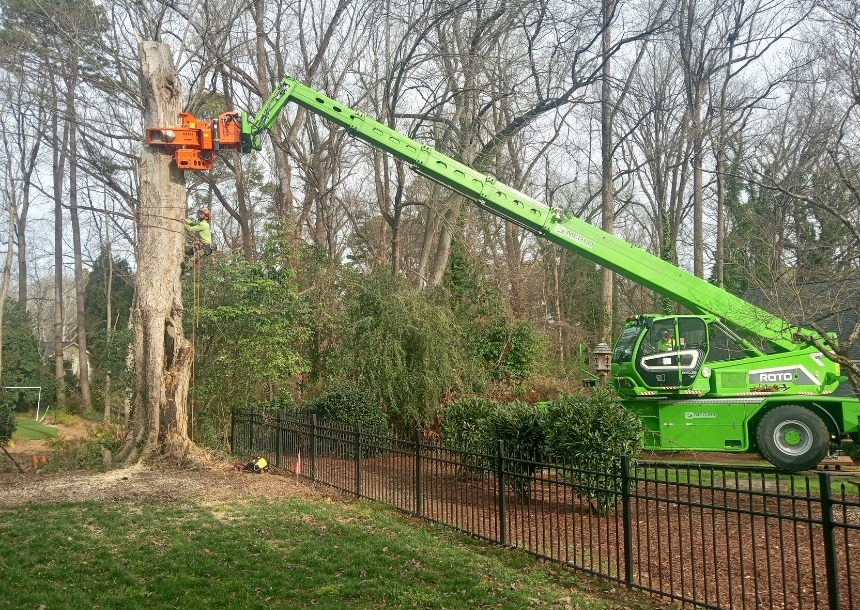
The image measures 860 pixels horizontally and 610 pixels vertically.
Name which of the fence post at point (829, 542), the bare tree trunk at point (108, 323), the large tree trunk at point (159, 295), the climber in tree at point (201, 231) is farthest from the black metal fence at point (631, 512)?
the bare tree trunk at point (108, 323)

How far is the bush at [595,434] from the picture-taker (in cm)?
900

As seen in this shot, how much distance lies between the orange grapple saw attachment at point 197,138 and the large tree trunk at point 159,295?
353mm

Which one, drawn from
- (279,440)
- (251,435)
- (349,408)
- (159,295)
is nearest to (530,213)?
(349,408)

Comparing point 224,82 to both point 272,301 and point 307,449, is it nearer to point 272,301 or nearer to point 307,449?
point 272,301

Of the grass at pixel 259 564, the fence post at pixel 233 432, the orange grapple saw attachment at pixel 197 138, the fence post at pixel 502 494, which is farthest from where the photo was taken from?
the fence post at pixel 233 432

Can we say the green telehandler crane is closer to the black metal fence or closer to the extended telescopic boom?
the extended telescopic boom

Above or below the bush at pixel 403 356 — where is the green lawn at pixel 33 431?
below

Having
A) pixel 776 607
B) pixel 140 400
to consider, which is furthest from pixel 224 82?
pixel 776 607

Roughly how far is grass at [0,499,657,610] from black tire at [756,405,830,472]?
7233mm

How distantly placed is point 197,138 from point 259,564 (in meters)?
7.86

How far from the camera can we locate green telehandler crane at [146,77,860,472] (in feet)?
42.2

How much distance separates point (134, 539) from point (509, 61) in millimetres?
14685

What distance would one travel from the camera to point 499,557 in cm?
756

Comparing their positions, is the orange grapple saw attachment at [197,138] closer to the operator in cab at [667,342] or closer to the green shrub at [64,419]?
the operator in cab at [667,342]
